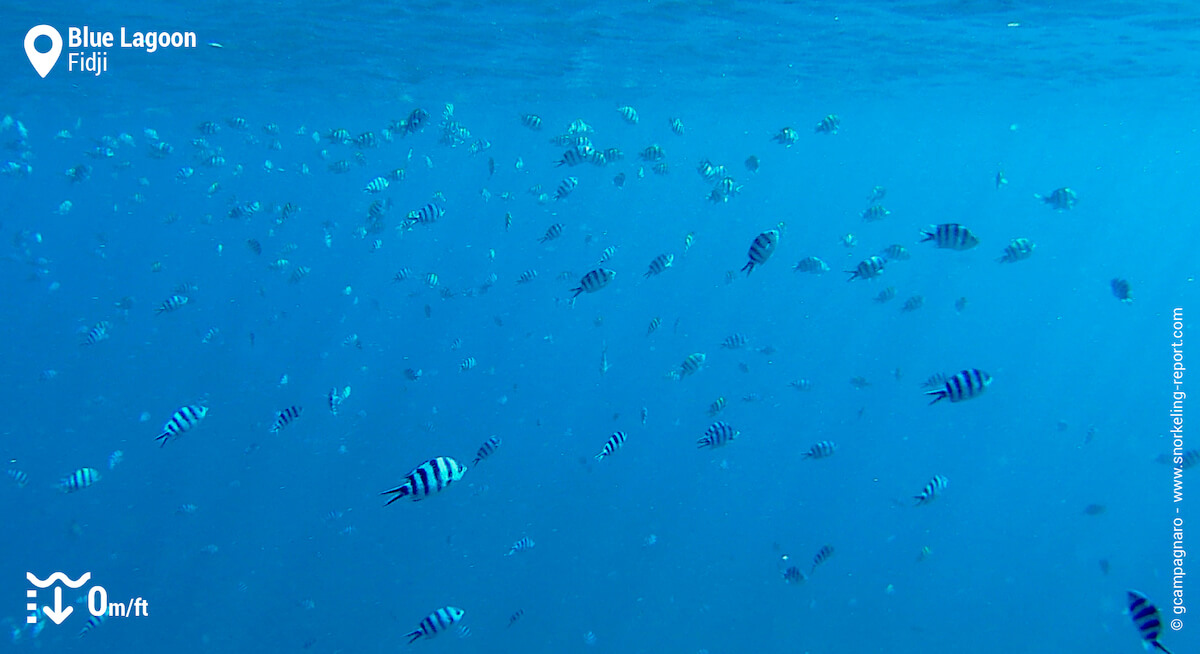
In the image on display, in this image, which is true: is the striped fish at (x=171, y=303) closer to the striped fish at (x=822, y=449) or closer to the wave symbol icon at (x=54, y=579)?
the wave symbol icon at (x=54, y=579)

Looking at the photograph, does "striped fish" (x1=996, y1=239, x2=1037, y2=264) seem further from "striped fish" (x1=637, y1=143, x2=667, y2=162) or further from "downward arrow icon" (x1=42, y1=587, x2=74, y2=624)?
"downward arrow icon" (x1=42, y1=587, x2=74, y2=624)

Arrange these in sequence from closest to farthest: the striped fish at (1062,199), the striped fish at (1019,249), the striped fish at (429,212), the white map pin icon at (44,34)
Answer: the striped fish at (1019,249) → the striped fish at (429,212) → the striped fish at (1062,199) → the white map pin icon at (44,34)

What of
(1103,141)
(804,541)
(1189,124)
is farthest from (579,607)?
(1103,141)

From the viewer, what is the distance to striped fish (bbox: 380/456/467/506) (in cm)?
446

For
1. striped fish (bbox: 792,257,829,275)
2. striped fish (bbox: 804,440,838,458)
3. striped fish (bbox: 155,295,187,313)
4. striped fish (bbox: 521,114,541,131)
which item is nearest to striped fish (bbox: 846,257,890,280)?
striped fish (bbox: 792,257,829,275)

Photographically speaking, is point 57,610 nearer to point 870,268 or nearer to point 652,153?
point 652,153

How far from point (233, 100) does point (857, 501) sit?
102ft

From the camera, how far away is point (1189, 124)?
3759 centimetres

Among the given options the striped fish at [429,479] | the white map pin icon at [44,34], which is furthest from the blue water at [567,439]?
the striped fish at [429,479]

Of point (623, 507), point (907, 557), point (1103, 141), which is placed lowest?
point (907, 557)

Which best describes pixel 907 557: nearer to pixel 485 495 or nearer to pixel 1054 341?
pixel 485 495

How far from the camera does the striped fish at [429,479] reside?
446 centimetres

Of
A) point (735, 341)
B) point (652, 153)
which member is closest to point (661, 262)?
point (735, 341)

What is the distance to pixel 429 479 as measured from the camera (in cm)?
450
